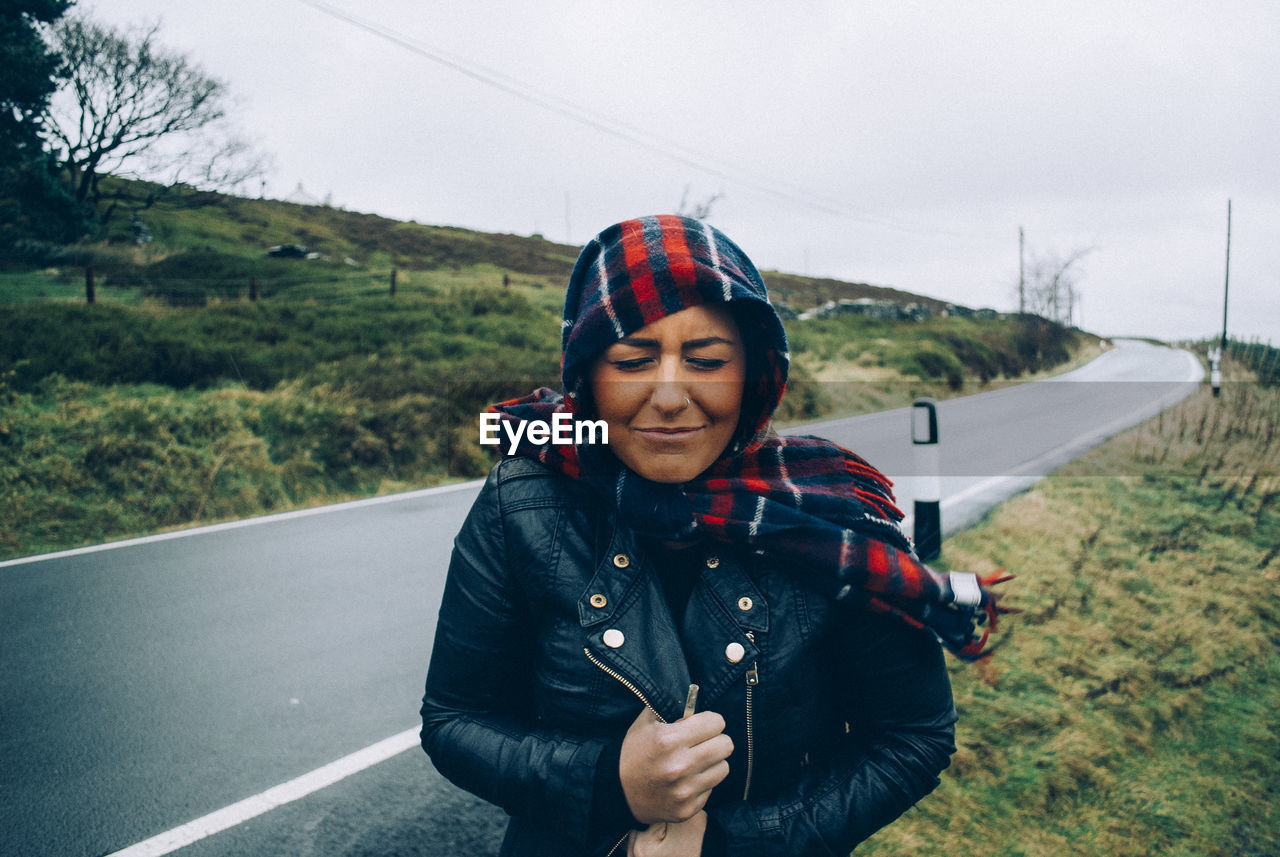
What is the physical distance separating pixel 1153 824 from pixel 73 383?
11.2 meters

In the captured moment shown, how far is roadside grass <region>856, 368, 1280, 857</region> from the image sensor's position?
2.24 meters

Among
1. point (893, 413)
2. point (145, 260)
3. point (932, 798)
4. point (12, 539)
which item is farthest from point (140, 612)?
point (145, 260)

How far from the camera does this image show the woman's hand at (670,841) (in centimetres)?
104

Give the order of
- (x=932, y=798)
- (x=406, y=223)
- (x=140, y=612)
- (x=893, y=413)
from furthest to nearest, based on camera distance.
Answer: (x=406, y=223), (x=893, y=413), (x=140, y=612), (x=932, y=798)

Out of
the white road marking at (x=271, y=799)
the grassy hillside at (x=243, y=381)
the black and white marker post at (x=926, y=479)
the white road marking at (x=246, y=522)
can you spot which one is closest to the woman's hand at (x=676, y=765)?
the white road marking at (x=271, y=799)

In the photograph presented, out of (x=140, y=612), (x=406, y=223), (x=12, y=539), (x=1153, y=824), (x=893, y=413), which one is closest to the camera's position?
(x=1153, y=824)

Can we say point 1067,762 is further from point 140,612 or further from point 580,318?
point 140,612

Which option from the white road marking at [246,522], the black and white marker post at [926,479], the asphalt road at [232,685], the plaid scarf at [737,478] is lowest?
the asphalt road at [232,685]

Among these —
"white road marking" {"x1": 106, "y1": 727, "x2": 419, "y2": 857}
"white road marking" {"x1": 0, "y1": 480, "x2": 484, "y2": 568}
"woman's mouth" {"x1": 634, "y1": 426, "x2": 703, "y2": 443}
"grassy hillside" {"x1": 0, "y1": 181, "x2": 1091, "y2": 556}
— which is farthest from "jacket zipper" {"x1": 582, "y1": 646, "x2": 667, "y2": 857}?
"grassy hillside" {"x1": 0, "y1": 181, "x2": 1091, "y2": 556}

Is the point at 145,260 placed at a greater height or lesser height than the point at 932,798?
greater

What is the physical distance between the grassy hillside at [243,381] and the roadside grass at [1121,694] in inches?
252

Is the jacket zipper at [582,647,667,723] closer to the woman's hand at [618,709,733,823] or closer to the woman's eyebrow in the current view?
the woman's hand at [618,709,733,823]

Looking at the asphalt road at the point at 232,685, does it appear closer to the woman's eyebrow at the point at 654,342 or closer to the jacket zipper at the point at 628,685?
the jacket zipper at the point at 628,685

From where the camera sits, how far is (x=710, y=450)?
3.81ft
